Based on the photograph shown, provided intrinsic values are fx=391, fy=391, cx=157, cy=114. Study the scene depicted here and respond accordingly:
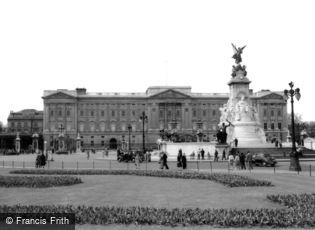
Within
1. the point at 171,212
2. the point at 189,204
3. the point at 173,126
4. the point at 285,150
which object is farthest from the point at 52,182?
the point at 173,126

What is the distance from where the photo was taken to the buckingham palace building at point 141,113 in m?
138

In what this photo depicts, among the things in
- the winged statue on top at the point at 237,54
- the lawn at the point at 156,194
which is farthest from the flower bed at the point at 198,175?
the winged statue on top at the point at 237,54

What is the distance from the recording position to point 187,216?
11.9 m

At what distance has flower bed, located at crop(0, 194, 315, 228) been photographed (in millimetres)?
11352

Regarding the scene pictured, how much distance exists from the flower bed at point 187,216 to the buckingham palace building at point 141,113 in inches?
4894

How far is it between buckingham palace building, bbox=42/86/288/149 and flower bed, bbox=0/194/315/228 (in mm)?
124299

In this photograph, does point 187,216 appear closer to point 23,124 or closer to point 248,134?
point 248,134

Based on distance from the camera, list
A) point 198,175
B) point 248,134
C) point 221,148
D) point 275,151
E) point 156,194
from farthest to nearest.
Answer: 1. point 248,134
2. point 275,151
3. point 221,148
4. point 198,175
5. point 156,194

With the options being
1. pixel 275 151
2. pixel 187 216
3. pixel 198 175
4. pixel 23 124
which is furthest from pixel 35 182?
pixel 23 124

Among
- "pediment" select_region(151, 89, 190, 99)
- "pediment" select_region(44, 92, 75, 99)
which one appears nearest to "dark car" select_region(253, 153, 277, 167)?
"pediment" select_region(151, 89, 190, 99)

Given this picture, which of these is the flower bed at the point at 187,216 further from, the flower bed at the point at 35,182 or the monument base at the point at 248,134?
the monument base at the point at 248,134

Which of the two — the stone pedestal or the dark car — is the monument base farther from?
the dark car

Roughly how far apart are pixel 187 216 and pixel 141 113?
128996 mm

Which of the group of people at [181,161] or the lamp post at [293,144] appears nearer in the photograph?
the lamp post at [293,144]
